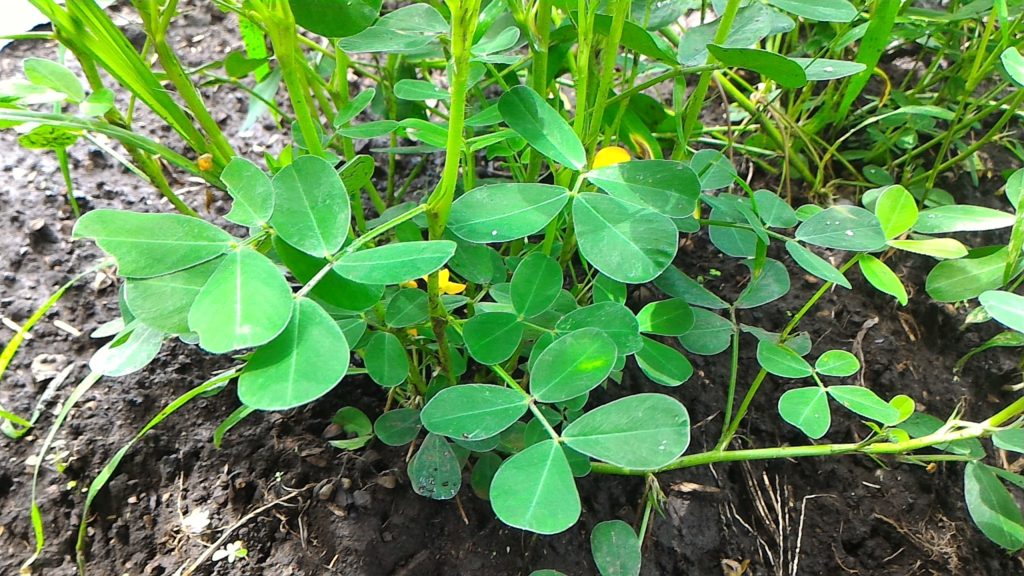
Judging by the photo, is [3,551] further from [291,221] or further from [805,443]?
[805,443]

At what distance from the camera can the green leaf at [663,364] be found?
75cm

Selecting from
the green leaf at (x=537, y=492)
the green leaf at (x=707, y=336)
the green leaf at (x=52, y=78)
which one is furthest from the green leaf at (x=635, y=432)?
the green leaf at (x=52, y=78)

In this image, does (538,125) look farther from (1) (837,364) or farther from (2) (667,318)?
(1) (837,364)

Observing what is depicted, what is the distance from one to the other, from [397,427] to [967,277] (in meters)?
0.71

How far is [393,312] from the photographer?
0.68 metres

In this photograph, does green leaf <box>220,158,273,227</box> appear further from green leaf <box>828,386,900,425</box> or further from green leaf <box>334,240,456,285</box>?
green leaf <box>828,386,900,425</box>

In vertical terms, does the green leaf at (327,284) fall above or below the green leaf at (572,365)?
above

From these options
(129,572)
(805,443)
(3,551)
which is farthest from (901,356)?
(3,551)

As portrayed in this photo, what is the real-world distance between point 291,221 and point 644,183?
32 centimetres

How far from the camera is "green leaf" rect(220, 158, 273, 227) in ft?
1.75

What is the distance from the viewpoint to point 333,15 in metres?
0.58

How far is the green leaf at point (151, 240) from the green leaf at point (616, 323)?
346mm

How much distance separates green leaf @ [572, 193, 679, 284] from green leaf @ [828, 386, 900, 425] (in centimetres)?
27

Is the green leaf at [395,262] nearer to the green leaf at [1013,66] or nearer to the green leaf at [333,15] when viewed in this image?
the green leaf at [333,15]
